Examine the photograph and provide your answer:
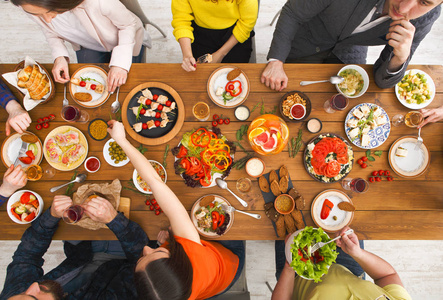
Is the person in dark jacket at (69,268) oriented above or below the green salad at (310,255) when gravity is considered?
below

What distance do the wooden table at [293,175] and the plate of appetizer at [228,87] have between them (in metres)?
0.06

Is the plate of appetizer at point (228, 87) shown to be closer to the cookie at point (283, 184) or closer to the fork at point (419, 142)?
the cookie at point (283, 184)

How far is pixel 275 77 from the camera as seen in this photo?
66.1 inches

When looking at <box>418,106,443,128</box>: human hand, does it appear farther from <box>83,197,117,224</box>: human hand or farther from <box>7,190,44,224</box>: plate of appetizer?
<box>7,190,44,224</box>: plate of appetizer

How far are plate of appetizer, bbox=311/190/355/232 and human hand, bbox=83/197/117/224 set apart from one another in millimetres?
1372

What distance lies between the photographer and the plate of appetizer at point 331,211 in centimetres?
158

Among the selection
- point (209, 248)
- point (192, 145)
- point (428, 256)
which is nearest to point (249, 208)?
point (209, 248)

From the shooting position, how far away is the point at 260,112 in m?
1.71

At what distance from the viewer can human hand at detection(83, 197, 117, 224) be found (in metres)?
1.49

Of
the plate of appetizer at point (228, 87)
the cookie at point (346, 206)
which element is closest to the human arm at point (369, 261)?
the cookie at point (346, 206)

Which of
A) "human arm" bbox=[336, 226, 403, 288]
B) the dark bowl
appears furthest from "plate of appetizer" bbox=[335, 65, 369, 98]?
"human arm" bbox=[336, 226, 403, 288]

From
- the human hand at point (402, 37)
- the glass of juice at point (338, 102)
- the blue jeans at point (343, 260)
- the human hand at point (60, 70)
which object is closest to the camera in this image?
the human hand at point (402, 37)

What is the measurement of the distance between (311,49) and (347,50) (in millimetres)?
357

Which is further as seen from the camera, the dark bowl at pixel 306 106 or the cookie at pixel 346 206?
the dark bowl at pixel 306 106
